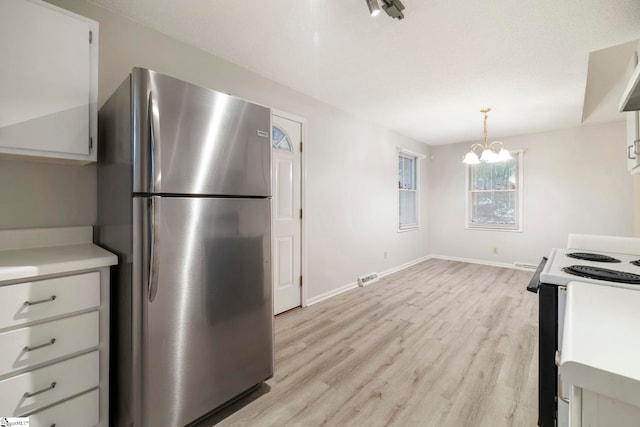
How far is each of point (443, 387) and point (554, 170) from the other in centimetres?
469

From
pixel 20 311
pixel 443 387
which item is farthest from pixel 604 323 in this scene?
pixel 20 311

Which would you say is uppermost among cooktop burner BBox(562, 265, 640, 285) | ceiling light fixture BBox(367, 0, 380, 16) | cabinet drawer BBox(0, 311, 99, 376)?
ceiling light fixture BBox(367, 0, 380, 16)

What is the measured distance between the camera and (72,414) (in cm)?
126

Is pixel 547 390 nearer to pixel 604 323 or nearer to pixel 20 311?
pixel 604 323

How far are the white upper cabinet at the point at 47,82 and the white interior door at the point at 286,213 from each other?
1.55 metres

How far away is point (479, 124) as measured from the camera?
443cm

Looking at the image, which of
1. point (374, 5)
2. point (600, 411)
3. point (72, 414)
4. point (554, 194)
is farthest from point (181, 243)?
point (554, 194)

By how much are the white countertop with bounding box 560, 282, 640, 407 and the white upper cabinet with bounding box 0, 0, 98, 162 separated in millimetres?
2057

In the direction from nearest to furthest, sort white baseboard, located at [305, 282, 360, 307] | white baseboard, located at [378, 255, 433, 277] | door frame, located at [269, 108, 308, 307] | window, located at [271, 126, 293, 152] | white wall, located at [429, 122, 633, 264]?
window, located at [271, 126, 293, 152], door frame, located at [269, 108, 308, 307], white baseboard, located at [305, 282, 360, 307], white wall, located at [429, 122, 633, 264], white baseboard, located at [378, 255, 433, 277]

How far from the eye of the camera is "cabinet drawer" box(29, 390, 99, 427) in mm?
1187

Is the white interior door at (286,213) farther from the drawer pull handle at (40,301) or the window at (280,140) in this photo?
the drawer pull handle at (40,301)

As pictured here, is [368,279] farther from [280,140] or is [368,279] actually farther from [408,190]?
[280,140]

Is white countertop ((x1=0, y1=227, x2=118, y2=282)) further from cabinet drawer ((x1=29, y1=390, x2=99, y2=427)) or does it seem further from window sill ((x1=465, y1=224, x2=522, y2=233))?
window sill ((x1=465, y1=224, x2=522, y2=233))

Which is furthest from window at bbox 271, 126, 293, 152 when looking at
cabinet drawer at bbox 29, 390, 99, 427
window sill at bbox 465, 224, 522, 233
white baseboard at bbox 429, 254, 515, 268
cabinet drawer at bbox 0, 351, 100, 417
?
white baseboard at bbox 429, 254, 515, 268
